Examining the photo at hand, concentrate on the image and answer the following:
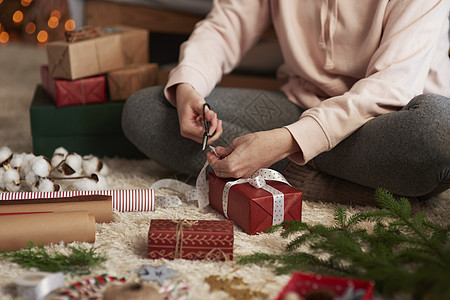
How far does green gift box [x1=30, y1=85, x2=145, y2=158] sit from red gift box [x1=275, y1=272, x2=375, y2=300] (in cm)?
95

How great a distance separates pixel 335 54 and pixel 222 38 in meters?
0.33

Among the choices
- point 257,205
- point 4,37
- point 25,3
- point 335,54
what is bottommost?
point 4,37

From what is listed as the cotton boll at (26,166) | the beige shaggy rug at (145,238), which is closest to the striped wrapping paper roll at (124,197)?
the beige shaggy rug at (145,238)

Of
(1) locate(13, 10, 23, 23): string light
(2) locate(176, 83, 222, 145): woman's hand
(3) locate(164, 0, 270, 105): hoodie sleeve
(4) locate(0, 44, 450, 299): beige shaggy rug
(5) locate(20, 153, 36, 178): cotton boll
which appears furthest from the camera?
(1) locate(13, 10, 23, 23): string light

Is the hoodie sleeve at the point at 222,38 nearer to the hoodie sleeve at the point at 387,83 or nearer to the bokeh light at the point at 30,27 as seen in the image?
the hoodie sleeve at the point at 387,83

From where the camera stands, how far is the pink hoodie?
3.65 feet

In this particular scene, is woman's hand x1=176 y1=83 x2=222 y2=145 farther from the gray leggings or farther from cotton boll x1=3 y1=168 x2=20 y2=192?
cotton boll x1=3 y1=168 x2=20 y2=192

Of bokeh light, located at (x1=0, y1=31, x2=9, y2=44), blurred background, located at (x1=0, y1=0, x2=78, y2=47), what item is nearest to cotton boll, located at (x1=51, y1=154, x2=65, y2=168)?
blurred background, located at (x1=0, y1=0, x2=78, y2=47)

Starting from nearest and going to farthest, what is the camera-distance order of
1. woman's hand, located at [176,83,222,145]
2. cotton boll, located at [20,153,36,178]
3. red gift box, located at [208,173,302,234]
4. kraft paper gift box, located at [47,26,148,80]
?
red gift box, located at [208,173,302,234], woman's hand, located at [176,83,222,145], cotton boll, located at [20,153,36,178], kraft paper gift box, located at [47,26,148,80]

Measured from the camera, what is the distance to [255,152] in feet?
3.53

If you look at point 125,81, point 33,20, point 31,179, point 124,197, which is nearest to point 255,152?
point 124,197

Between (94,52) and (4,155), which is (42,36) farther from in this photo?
(4,155)

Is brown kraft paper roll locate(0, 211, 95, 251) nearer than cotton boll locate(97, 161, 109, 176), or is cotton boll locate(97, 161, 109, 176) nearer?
brown kraft paper roll locate(0, 211, 95, 251)

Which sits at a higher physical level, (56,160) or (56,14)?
(56,14)
